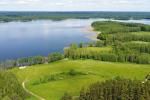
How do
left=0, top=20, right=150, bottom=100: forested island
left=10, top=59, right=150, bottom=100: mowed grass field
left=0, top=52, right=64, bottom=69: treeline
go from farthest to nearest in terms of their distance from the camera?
left=0, top=52, right=64, bottom=69: treeline < left=10, top=59, right=150, bottom=100: mowed grass field < left=0, top=20, right=150, bottom=100: forested island

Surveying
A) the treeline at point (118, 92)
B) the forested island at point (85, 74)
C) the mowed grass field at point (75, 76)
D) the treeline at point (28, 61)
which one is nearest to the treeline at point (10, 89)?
the forested island at point (85, 74)

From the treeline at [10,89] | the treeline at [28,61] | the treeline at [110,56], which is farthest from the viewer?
the treeline at [110,56]

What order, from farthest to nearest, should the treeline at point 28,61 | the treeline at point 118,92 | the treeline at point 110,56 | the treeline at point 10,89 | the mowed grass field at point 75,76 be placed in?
the treeline at point 110,56 < the treeline at point 28,61 < the mowed grass field at point 75,76 < the treeline at point 10,89 < the treeline at point 118,92

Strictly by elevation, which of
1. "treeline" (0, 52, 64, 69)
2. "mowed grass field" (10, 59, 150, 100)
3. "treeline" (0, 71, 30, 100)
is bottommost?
"treeline" (0, 52, 64, 69)

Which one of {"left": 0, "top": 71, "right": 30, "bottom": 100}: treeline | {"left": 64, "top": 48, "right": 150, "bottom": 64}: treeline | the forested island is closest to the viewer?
the forested island

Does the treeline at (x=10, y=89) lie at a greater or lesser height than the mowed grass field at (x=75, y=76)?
greater

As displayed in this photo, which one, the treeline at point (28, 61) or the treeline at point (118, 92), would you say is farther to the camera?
the treeline at point (28, 61)

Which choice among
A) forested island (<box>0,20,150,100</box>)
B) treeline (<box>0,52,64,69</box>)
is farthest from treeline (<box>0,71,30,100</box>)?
treeline (<box>0,52,64,69</box>)

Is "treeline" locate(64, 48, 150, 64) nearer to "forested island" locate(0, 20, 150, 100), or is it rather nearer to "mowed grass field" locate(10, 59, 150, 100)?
"forested island" locate(0, 20, 150, 100)

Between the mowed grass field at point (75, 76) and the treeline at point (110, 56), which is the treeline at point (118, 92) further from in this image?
the treeline at point (110, 56)
